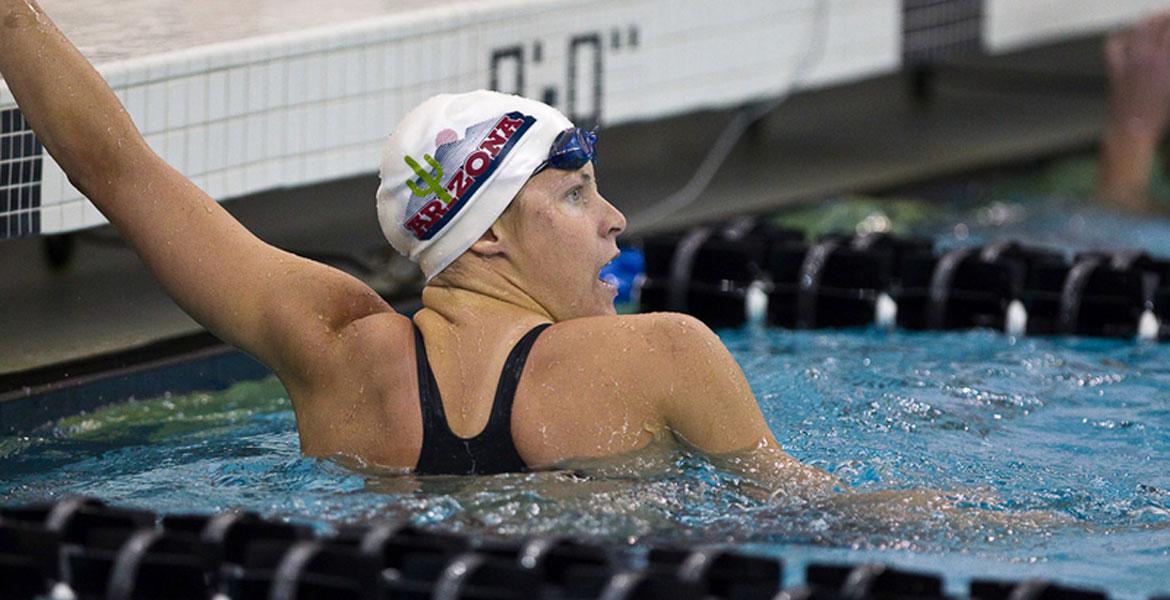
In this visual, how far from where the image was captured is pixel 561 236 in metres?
2.81

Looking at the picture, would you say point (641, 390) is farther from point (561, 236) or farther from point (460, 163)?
point (460, 163)

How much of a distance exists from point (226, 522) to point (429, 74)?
103 inches

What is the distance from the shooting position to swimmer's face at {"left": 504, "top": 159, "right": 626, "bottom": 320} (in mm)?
2816

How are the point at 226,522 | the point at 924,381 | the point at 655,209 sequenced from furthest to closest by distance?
1. the point at 655,209
2. the point at 924,381
3. the point at 226,522

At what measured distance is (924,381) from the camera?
4.04 metres

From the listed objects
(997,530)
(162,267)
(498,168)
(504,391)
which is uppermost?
(498,168)

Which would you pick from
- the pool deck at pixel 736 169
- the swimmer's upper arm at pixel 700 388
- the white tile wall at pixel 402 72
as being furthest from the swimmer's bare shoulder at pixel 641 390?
the white tile wall at pixel 402 72

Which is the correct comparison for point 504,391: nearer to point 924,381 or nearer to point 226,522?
point 226,522

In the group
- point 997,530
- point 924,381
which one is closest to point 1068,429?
point 924,381

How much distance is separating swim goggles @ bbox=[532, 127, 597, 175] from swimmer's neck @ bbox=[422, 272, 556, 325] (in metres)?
0.20

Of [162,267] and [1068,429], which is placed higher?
[162,267]

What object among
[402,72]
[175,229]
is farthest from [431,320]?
[402,72]

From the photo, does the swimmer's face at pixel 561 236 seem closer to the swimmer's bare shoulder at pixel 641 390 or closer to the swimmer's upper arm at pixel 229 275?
the swimmer's bare shoulder at pixel 641 390

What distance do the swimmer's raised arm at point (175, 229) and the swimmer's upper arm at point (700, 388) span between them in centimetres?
53
